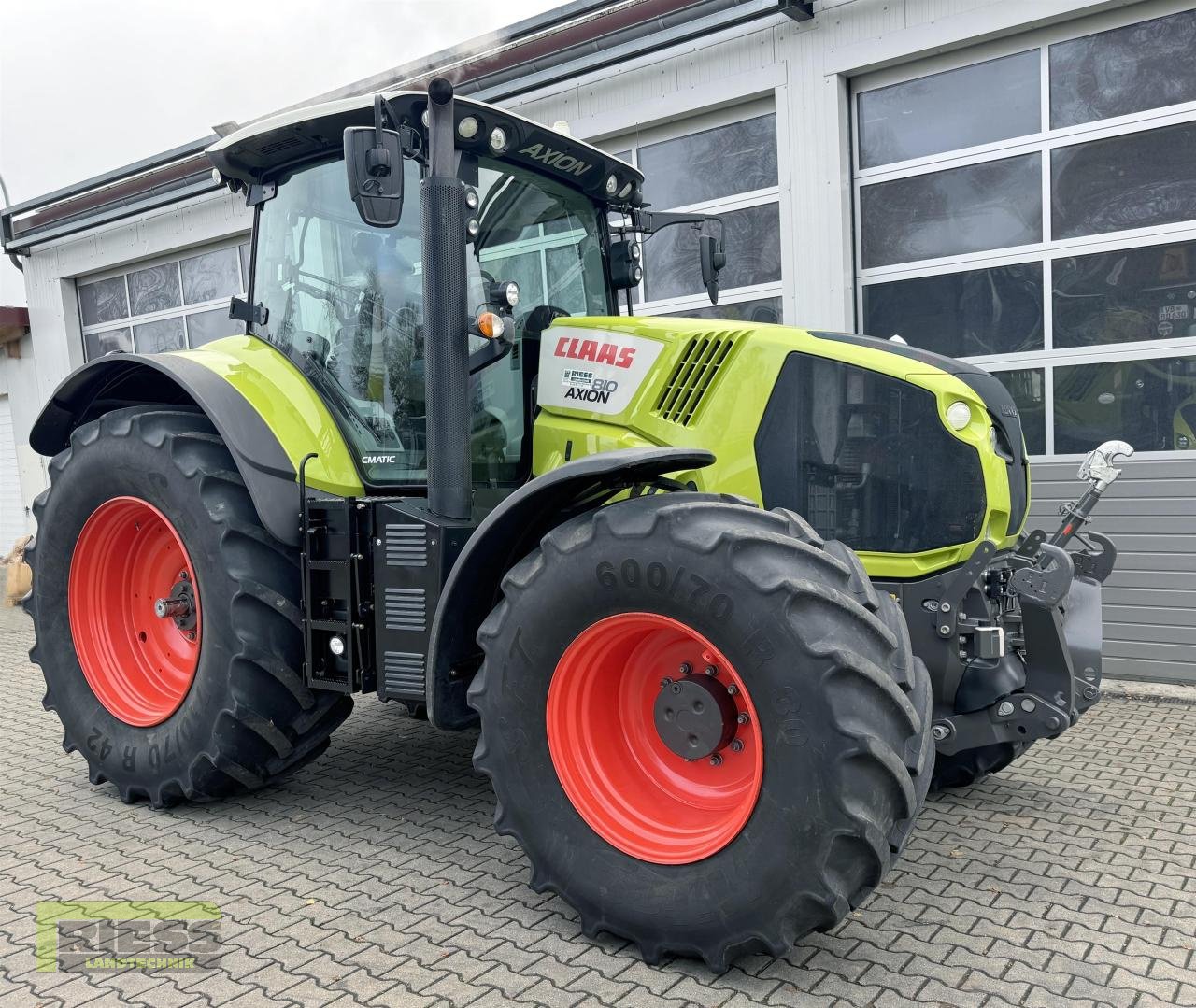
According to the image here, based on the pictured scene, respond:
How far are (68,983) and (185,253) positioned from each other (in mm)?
10545

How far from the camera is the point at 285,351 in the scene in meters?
4.11

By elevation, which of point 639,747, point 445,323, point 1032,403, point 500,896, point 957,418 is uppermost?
point 445,323

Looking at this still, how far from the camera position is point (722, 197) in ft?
24.8

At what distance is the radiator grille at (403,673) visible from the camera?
351 cm

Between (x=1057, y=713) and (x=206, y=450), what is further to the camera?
(x=206, y=450)

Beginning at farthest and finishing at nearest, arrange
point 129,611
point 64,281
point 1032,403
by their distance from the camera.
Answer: point 64,281, point 1032,403, point 129,611

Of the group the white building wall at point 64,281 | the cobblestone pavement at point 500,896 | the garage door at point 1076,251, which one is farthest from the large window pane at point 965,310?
the white building wall at point 64,281

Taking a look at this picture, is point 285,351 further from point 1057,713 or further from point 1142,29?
point 1142,29

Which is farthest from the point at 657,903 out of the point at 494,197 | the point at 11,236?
the point at 11,236

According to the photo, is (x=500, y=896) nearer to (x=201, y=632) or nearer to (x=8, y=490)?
(x=201, y=632)

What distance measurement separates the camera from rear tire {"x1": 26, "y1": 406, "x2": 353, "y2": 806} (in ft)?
12.1

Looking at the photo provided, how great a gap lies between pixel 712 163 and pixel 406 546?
510cm

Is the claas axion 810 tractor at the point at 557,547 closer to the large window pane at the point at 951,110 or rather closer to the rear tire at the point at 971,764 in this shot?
the rear tire at the point at 971,764

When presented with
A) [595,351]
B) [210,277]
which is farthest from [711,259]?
[210,277]
